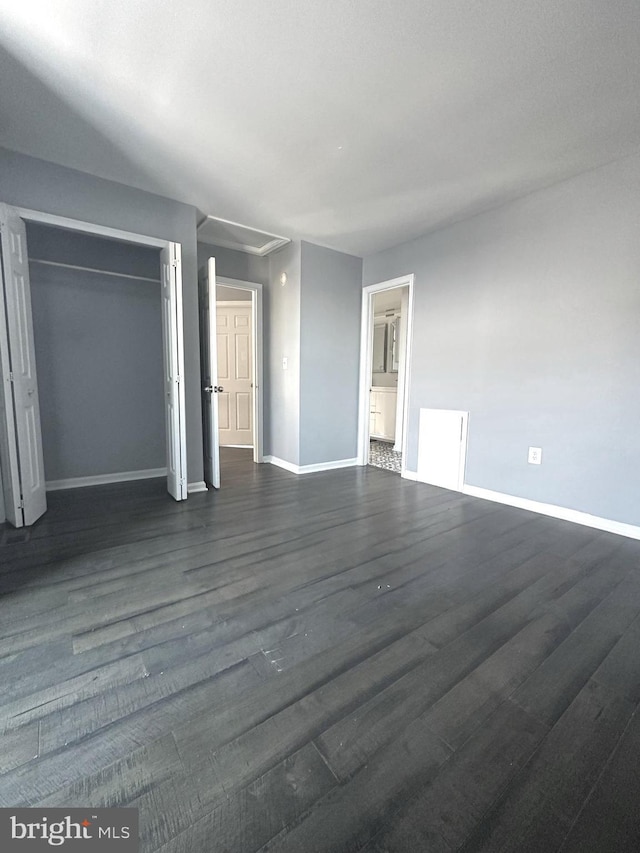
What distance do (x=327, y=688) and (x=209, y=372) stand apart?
2.95 meters

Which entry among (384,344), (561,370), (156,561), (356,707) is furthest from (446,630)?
(384,344)

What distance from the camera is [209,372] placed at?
3.58 meters

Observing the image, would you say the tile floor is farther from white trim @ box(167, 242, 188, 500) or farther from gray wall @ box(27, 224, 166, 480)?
gray wall @ box(27, 224, 166, 480)

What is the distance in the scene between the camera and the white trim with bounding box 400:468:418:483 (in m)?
4.05

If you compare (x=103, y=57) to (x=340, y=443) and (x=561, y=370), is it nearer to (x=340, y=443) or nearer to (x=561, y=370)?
(x=561, y=370)

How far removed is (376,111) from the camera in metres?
2.07

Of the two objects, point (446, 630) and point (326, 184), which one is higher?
point (326, 184)

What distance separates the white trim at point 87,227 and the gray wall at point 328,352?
1627 millimetres

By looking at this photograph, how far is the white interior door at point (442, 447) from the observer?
3584mm

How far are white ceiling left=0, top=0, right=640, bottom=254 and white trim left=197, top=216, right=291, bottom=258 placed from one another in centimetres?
61

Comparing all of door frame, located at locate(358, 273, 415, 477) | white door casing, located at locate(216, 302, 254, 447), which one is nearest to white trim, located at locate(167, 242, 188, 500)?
door frame, located at locate(358, 273, 415, 477)

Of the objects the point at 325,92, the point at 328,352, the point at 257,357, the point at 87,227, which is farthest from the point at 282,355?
the point at 325,92

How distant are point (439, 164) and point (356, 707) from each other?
3199mm

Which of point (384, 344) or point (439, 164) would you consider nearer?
point (439, 164)
